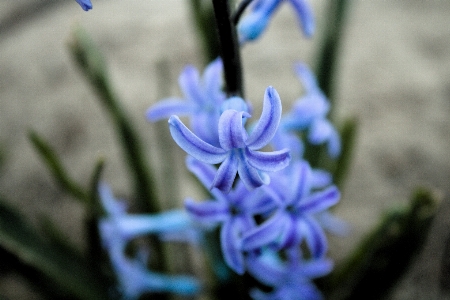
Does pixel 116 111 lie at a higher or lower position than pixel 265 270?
higher

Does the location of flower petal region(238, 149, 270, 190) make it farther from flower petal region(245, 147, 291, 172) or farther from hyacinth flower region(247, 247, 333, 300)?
hyacinth flower region(247, 247, 333, 300)

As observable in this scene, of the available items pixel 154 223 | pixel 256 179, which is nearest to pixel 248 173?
pixel 256 179

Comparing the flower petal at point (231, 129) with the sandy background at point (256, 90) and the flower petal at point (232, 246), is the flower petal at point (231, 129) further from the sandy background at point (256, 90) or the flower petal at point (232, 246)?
the sandy background at point (256, 90)

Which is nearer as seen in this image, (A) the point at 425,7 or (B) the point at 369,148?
(B) the point at 369,148

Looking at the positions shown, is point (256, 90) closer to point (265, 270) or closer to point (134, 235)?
point (134, 235)

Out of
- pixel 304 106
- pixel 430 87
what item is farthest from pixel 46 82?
pixel 430 87

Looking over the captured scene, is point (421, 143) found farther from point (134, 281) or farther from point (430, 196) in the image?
point (134, 281)
